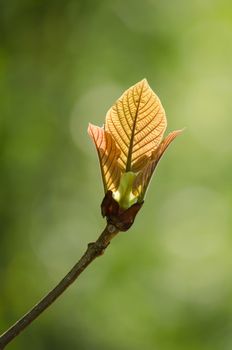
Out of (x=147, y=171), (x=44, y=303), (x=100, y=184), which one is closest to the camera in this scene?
(x=44, y=303)

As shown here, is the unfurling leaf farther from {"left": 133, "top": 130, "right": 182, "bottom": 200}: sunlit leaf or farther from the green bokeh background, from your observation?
the green bokeh background

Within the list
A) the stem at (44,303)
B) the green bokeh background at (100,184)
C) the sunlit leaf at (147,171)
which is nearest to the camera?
the stem at (44,303)

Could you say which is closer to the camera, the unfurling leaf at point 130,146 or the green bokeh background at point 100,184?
the unfurling leaf at point 130,146

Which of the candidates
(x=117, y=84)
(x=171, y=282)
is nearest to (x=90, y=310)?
(x=171, y=282)

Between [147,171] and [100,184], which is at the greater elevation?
[100,184]

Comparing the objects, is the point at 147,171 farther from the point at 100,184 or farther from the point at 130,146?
the point at 100,184

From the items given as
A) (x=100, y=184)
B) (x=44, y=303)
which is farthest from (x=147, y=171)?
(x=100, y=184)

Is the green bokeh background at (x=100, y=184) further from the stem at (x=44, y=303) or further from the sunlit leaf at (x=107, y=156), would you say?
the stem at (x=44, y=303)

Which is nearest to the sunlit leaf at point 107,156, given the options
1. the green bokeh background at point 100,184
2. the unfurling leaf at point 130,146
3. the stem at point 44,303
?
the unfurling leaf at point 130,146
